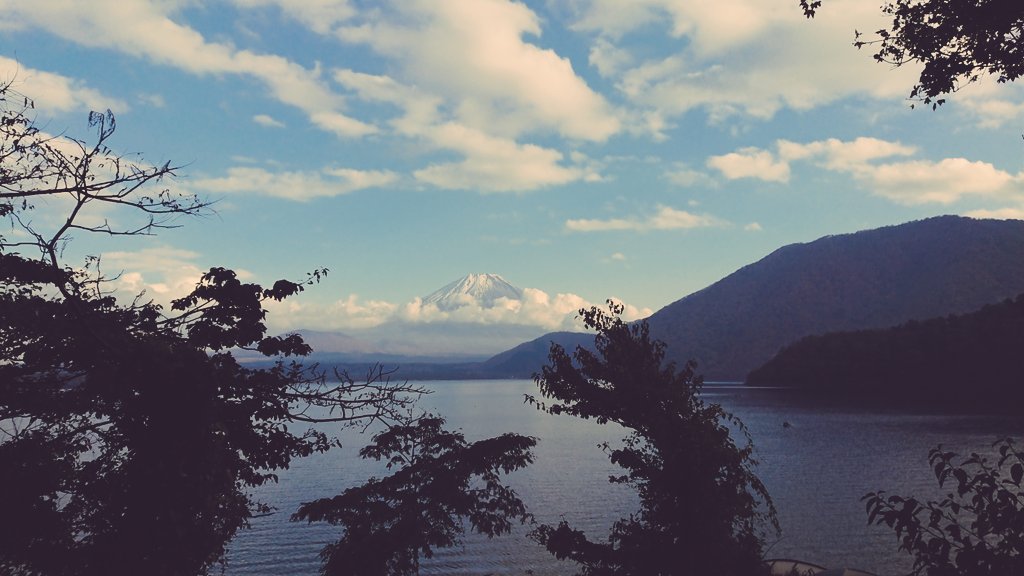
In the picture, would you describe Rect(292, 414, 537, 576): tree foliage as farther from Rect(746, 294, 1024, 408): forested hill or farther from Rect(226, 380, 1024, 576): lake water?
Rect(746, 294, 1024, 408): forested hill

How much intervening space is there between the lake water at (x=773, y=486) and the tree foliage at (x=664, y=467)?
19488 mm

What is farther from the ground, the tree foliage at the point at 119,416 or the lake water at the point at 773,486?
the tree foliage at the point at 119,416

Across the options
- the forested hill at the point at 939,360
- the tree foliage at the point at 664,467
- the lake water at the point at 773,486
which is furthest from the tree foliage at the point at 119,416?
the forested hill at the point at 939,360

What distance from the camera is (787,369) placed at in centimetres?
19950

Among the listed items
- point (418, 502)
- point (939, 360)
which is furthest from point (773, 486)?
point (939, 360)

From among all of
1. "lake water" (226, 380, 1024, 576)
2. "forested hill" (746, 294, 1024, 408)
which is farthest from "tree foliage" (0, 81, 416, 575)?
"forested hill" (746, 294, 1024, 408)

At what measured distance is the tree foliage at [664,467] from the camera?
20.0 m

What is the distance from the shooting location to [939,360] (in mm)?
144625

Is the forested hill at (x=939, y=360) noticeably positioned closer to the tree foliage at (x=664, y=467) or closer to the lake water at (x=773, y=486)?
the lake water at (x=773, y=486)

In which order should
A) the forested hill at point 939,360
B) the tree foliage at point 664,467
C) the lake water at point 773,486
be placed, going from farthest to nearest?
the forested hill at point 939,360 < the lake water at point 773,486 < the tree foliage at point 664,467

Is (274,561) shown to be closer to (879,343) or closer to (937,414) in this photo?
(937,414)

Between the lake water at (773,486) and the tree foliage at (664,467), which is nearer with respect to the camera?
the tree foliage at (664,467)

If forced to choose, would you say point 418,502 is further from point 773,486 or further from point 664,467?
point 773,486

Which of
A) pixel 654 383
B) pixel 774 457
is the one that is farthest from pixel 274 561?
pixel 774 457
